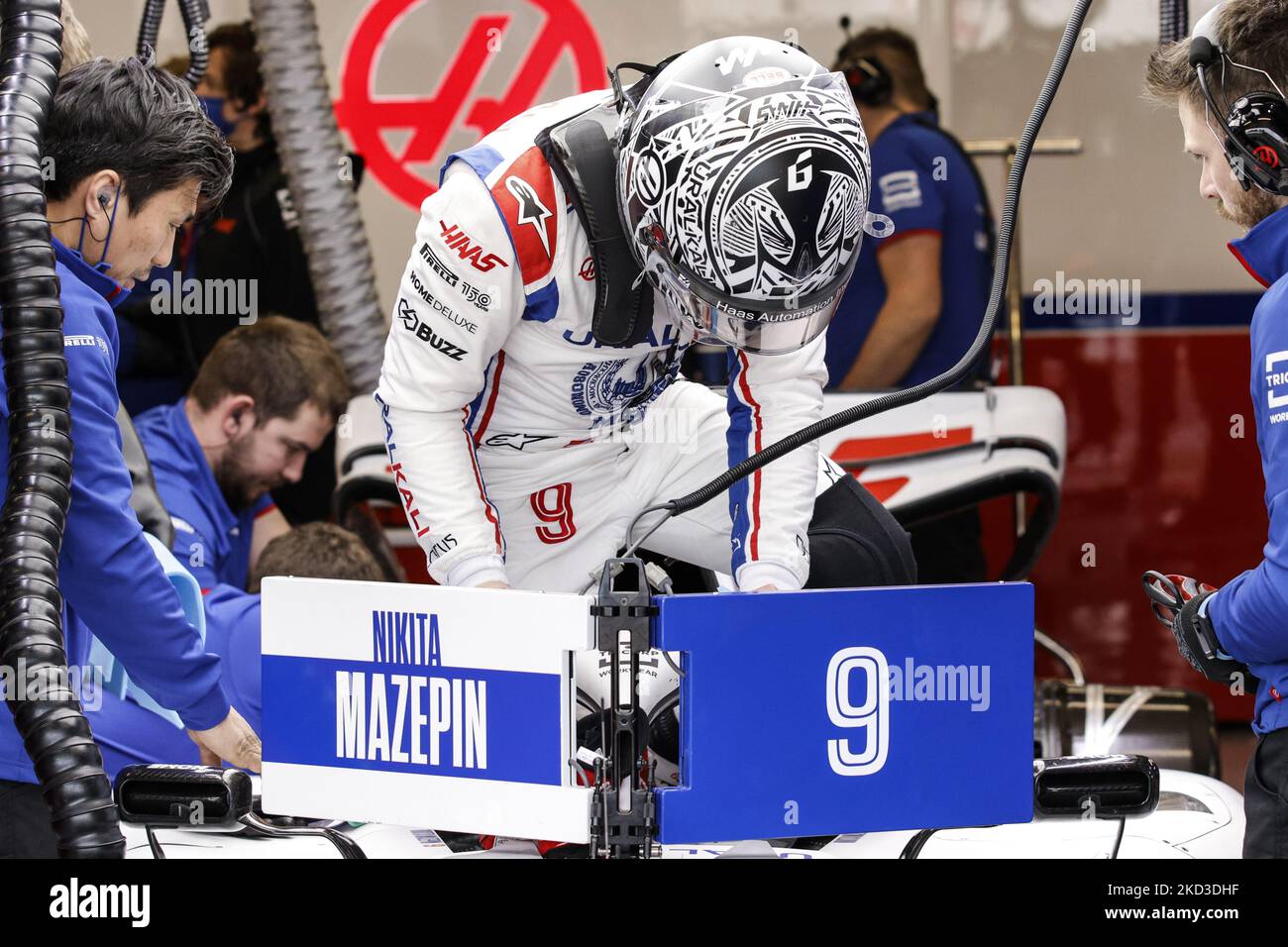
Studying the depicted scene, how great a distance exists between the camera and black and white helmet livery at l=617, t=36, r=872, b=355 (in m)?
1.57

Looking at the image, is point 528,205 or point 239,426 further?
point 239,426

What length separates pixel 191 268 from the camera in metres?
4.00

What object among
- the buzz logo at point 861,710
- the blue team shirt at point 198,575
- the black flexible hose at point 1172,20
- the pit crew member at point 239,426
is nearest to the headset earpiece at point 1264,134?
the buzz logo at point 861,710

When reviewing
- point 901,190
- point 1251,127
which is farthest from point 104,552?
point 901,190

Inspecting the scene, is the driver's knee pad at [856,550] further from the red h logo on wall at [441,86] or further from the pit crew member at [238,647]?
the red h logo on wall at [441,86]

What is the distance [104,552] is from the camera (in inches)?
68.2

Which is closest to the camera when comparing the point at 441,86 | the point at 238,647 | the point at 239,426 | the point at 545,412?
the point at 545,412

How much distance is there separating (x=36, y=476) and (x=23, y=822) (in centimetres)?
48

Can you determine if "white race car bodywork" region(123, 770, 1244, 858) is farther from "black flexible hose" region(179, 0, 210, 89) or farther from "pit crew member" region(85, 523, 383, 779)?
"black flexible hose" region(179, 0, 210, 89)

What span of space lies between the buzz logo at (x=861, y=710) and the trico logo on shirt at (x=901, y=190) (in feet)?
7.81

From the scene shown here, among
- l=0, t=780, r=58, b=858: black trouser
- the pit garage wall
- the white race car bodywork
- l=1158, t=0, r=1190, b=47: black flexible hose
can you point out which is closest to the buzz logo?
the white race car bodywork

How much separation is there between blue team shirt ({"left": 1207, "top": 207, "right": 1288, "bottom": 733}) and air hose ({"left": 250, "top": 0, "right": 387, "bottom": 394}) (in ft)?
8.10

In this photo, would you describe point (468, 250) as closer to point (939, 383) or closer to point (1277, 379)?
point (939, 383)

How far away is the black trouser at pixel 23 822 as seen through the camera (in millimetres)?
1846
